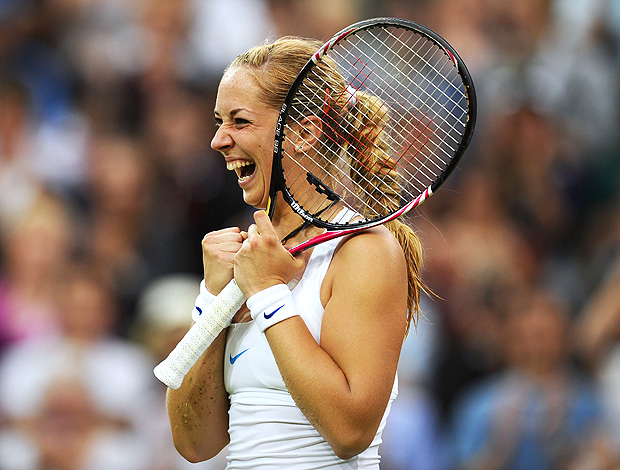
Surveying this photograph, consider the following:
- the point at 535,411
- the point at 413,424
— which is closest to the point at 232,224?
the point at 413,424

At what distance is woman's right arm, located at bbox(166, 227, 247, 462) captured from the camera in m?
2.28

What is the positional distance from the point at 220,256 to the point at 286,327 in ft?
1.10

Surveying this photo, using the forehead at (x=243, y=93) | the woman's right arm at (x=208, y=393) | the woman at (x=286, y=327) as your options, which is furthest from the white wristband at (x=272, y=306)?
the forehead at (x=243, y=93)

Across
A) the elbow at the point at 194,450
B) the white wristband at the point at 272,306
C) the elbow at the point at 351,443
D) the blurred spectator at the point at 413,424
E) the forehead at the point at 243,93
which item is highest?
the forehead at the point at 243,93

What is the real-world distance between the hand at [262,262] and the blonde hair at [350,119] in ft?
0.92

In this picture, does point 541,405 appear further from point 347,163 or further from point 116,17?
point 116,17

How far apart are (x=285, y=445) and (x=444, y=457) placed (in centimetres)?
277

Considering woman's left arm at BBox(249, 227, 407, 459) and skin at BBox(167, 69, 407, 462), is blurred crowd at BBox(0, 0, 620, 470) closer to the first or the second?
skin at BBox(167, 69, 407, 462)

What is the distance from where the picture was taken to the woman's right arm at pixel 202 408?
2.29m

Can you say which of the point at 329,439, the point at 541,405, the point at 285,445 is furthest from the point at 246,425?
the point at 541,405

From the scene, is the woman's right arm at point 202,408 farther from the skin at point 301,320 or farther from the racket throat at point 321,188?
the racket throat at point 321,188

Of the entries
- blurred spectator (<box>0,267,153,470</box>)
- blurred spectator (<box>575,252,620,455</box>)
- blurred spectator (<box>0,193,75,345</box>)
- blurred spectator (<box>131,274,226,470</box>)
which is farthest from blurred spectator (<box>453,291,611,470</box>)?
blurred spectator (<box>0,193,75,345</box>)

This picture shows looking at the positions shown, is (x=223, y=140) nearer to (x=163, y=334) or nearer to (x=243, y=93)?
(x=243, y=93)

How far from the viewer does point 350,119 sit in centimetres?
228
